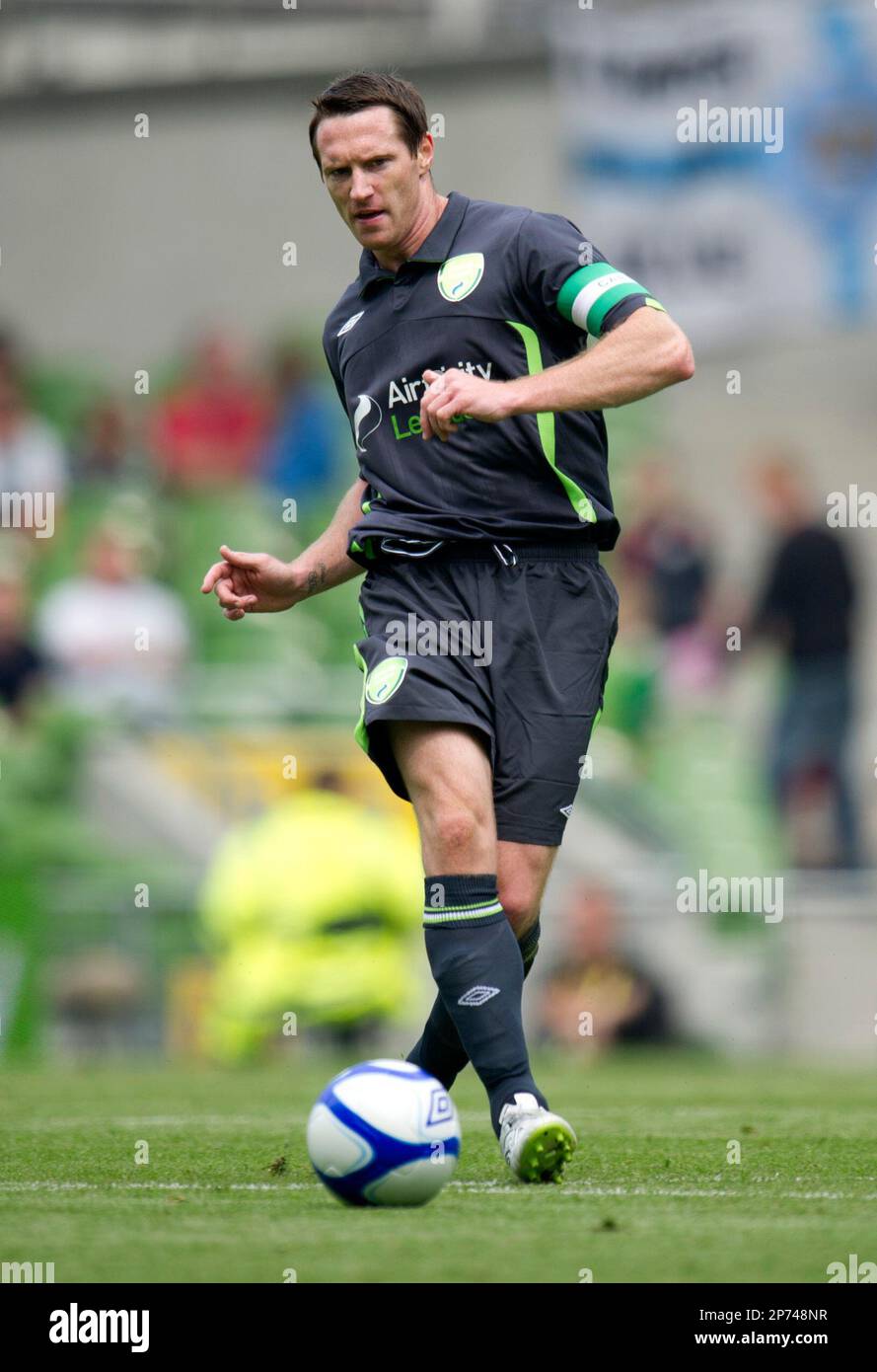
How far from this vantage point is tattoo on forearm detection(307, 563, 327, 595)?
6113 millimetres

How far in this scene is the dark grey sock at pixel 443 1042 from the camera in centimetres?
575

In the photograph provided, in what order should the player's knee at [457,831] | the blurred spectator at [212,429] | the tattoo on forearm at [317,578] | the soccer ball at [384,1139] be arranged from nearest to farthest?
the soccer ball at [384,1139] → the player's knee at [457,831] → the tattoo on forearm at [317,578] → the blurred spectator at [212,429]

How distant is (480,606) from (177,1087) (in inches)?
165

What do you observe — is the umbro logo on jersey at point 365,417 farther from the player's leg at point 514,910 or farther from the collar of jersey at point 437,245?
the player's leg at point 514,910

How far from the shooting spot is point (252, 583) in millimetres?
6059

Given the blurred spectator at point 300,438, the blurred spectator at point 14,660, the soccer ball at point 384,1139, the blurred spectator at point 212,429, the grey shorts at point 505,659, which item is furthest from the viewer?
the blurred spectator at point 212,429

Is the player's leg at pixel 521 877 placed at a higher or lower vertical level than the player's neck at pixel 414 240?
lower

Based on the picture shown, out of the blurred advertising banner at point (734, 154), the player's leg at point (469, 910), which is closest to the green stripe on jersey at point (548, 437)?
the player's leg at point (469, 910)

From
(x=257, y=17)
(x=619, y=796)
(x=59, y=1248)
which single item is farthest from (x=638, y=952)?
(x=257, y=17)

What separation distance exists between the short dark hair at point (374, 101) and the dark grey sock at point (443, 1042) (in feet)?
6.23

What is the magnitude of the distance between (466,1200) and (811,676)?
29.5 ft

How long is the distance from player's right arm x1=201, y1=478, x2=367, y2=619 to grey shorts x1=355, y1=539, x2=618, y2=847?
43 cm

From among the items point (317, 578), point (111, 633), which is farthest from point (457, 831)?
point (111, 633)
